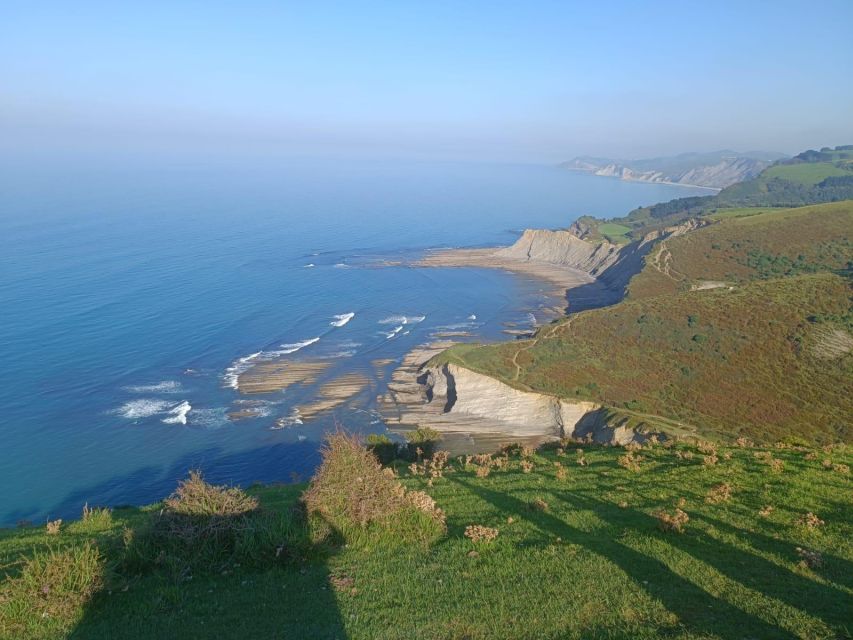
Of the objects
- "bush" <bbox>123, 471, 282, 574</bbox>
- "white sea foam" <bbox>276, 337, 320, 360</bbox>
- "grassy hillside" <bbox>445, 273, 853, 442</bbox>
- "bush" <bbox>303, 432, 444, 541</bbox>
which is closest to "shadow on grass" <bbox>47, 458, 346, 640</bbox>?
"bush" <bbox>123, 471, 282, 574</bbox>

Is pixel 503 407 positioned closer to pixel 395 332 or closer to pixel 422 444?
pixel 422 444

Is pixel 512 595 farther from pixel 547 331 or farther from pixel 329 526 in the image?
pixel 547 331

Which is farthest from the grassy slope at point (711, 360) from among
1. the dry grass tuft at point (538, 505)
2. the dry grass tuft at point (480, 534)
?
the dry grass tuft at point (480, 534)

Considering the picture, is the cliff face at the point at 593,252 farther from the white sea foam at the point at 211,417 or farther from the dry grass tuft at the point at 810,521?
the dry grass tuft at the point at 810,521

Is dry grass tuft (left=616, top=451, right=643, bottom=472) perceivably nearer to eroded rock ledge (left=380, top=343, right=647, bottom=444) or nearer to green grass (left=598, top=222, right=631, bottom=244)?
eroded rock ledge (left=380, top=343, right=647, bottom=444)

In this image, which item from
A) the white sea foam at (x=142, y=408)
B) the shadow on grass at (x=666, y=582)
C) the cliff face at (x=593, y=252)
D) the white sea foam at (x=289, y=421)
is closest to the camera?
the shadow on grass at (x=666, y=582)

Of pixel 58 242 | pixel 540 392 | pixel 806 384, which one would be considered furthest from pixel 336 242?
pixel 806 384
